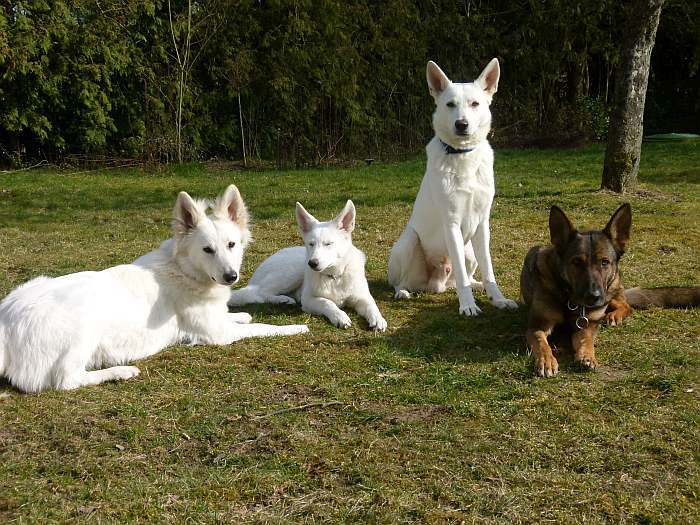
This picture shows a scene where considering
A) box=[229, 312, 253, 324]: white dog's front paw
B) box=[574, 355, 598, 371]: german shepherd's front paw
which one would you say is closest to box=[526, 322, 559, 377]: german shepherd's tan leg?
box=[574, 355, 598, 371]: german shepherd's front paw

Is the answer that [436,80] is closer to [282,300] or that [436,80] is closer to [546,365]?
[282,300]

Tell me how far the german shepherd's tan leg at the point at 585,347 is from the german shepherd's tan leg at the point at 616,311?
53cm

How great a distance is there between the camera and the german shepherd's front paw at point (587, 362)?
436cm

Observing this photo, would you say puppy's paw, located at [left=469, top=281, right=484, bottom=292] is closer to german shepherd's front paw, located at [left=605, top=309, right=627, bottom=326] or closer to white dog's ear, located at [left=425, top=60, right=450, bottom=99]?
german shepherd's front paw, located at [left=605, top=309, right=627, bottom=326]

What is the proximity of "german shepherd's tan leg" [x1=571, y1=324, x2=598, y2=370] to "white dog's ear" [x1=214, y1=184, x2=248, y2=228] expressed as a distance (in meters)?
2.55

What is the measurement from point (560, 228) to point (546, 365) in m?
1.05

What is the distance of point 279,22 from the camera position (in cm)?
1862

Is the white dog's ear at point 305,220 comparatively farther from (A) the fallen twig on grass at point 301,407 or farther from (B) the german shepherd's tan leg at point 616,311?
(B) the german shepherd's tan leg at point 616,311

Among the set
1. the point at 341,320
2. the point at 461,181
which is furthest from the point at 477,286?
the point at 341,320

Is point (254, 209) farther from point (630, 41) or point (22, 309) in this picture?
point (22, 309)

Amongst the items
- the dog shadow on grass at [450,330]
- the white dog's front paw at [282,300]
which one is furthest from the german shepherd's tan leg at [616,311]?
the white dog's front paw at [282,300]

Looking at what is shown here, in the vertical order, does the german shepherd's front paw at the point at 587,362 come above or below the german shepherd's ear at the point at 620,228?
below

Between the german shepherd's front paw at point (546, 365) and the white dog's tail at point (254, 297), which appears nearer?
the german shepherd's front paw at point (546, 365)

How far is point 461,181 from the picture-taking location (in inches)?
234
